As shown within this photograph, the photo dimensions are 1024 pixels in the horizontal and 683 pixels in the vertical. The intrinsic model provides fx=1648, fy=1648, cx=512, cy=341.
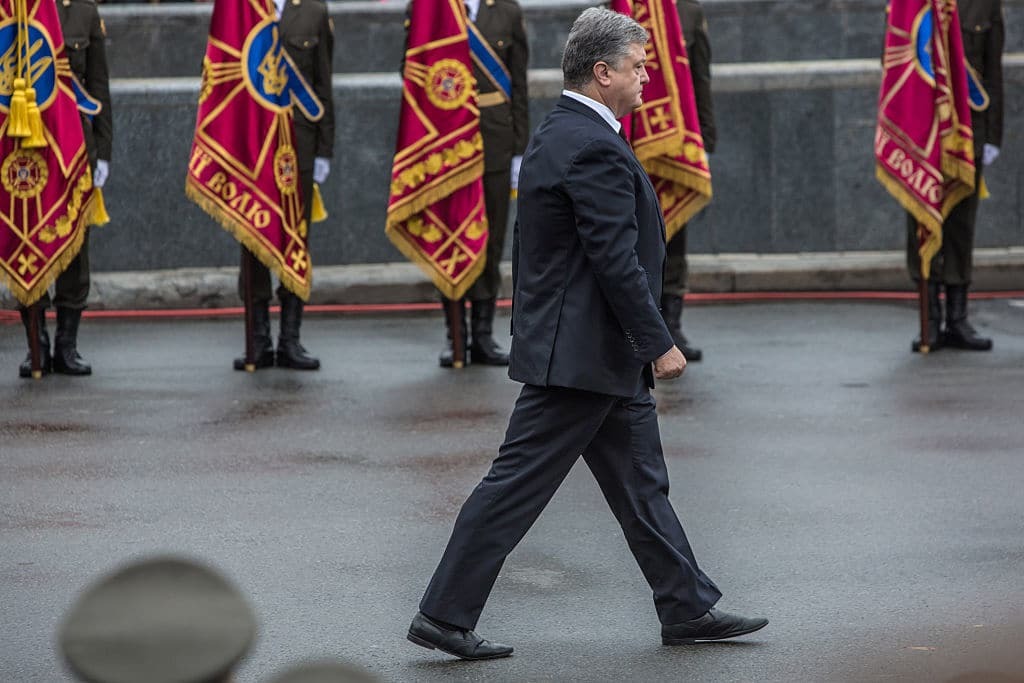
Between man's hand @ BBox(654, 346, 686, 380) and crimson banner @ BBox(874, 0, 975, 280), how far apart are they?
5955mm

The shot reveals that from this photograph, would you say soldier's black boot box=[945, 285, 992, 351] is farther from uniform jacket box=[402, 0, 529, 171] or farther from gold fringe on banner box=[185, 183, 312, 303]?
gold fringe on banner box=[185, 183, 312, 303]

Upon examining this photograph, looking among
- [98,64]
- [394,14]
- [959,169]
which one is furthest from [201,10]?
[959,169]

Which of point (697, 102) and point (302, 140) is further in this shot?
point (697, 102)

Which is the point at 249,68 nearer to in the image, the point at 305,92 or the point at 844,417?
the point at 305,92

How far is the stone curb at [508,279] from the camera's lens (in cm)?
1234

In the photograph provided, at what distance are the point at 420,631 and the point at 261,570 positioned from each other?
1.08 m

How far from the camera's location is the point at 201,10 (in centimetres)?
1256

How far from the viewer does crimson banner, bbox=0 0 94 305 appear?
356 inches

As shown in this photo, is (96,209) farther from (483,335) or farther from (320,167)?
(483,335)

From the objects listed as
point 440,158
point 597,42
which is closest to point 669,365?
point 597,42

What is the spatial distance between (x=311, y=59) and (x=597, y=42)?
549 cm

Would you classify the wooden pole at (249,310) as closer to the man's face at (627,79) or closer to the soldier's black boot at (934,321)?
the soldier's black boot at (934,321)

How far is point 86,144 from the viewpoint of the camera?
9.53 m

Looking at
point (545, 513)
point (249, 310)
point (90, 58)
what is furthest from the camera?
point (249, 310)
